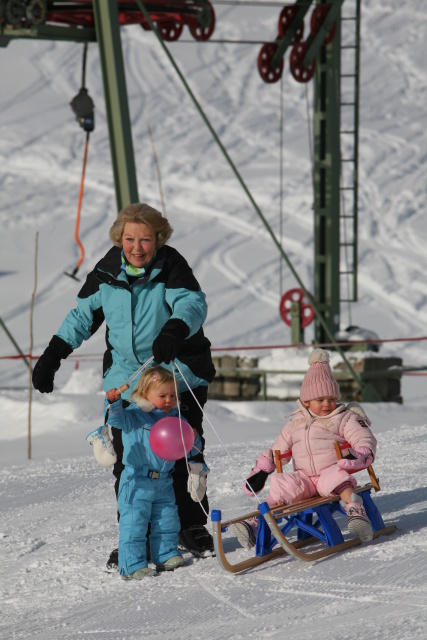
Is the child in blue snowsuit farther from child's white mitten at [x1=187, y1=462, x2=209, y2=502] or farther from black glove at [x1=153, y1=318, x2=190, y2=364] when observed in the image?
black glove at [x1=153, y1=318, x2=190, y2=364]

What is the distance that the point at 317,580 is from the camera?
12.9 feet

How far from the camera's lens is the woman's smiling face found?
13.9 feet

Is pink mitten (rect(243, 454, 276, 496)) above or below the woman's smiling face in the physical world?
below

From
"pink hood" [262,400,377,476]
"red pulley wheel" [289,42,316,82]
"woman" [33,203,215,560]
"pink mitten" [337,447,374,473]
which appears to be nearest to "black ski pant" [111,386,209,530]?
"woman" [33,203,215,560]

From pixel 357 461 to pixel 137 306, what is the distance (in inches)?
41.8

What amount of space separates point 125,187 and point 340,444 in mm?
5116

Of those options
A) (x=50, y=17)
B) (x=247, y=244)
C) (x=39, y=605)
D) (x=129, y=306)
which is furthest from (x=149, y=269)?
(x=247, y=244)

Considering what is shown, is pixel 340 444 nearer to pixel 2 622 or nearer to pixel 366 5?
pixel 2 622

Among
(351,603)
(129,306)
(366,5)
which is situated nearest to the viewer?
(351,603)

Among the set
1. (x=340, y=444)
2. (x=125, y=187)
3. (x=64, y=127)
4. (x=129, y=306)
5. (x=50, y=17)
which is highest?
(x=64, y=127)

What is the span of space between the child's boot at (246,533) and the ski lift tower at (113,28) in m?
5.06

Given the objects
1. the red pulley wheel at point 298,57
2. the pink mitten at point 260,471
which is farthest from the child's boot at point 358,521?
the red pulley wheel at point 298,57

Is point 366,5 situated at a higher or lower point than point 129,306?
higher

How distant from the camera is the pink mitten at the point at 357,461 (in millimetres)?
4320
